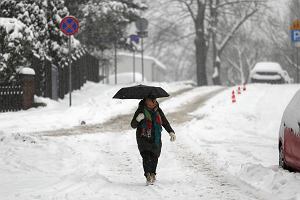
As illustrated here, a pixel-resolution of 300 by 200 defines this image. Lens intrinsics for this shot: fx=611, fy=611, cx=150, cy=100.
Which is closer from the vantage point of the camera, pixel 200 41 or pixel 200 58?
pixel 200 41

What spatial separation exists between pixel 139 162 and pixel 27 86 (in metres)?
10.9

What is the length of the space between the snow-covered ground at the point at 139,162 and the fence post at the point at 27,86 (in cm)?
92

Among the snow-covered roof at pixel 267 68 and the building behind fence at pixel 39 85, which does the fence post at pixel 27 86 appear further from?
the snow-covered roof at pixel 267 68

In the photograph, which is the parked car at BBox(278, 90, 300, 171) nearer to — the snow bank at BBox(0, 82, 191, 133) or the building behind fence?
the snow bank at BBox(0, 82, 191, 133)

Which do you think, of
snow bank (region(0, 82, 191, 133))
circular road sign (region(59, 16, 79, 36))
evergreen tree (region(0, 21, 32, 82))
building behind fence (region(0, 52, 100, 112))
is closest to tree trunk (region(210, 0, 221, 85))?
building behind fence (region(0, 52, 100, 112))

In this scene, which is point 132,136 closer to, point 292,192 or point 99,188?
point 99,188

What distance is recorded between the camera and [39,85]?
23.9m

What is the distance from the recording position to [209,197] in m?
→ 8.35

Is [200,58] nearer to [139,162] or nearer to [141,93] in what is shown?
[139,162]

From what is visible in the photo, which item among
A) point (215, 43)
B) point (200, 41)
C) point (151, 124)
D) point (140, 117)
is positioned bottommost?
point (151, 124)

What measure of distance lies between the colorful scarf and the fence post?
12693mm

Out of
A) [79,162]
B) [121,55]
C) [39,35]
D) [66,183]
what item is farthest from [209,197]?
[121,55]

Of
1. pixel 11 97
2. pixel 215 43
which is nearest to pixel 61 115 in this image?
pixel 11 97

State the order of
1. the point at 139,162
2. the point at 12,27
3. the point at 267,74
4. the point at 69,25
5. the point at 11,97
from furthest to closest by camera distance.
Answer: the point at 267,74 → the point at 12,27 → the point at 11,97 → the point at 69,25 → the point at 139,162
